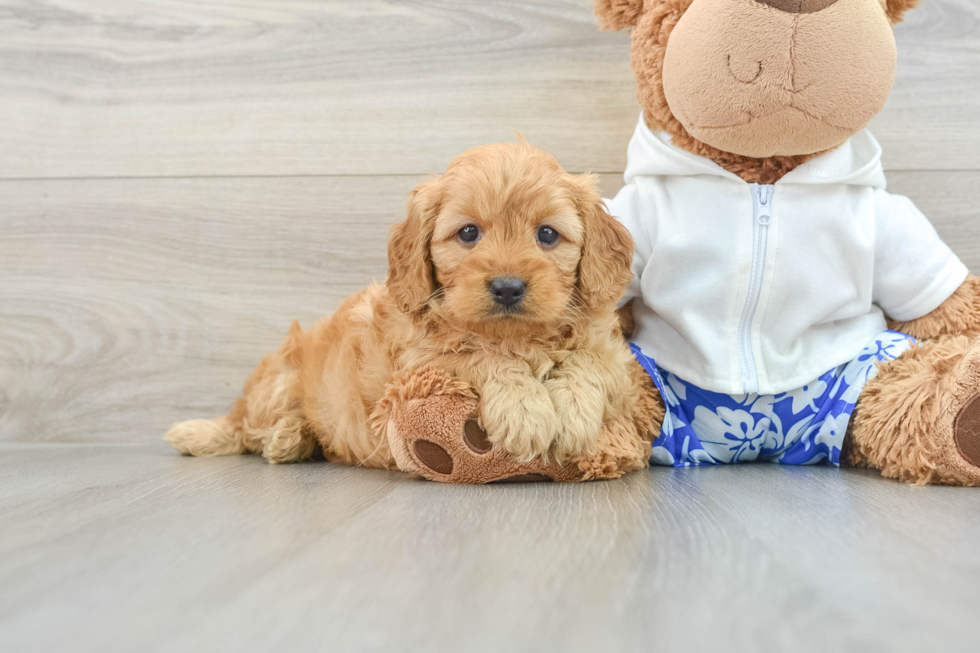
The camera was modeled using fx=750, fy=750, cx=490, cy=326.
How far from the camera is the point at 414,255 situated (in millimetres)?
1326

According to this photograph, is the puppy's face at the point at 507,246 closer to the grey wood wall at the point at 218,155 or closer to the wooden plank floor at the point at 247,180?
the wooden plank floor at the point at 247,180

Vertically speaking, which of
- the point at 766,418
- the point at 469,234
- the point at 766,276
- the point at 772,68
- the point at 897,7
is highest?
the point at 897,7

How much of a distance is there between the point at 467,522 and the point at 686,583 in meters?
0.34

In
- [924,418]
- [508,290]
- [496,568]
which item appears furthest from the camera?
[924,418]

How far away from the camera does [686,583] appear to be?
739mm

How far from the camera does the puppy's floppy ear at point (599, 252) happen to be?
133 centimetres

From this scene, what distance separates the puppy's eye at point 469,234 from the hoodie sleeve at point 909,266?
82 cm

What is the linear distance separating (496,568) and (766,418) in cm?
88

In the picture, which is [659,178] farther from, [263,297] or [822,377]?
[263,297]

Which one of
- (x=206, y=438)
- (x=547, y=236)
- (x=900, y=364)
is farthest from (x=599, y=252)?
(x=206, y=438)

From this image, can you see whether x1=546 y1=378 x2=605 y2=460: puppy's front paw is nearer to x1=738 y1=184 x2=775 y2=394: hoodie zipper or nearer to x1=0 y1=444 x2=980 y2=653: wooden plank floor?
x1=0 y1=444 x2=980 y2=653: wooden plank floor

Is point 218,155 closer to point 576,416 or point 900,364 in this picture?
point 576,416

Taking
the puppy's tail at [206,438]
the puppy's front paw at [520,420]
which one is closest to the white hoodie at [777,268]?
the puppy's front paw at [520,420]

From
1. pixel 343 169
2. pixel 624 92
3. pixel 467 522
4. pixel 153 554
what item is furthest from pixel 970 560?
pixel 343 169
